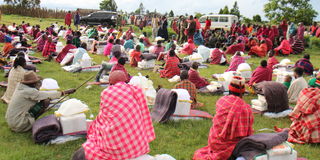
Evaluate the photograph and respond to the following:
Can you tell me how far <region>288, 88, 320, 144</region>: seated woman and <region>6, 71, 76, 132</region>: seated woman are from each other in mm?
4258

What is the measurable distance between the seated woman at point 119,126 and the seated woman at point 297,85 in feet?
14.3

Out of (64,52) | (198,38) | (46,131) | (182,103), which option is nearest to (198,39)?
(198,38)

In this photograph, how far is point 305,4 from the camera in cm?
3922

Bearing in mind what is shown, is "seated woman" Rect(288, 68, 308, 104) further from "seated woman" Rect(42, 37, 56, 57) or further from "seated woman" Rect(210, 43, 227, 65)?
"seated woman" Rect(42, 37, 56, 57)

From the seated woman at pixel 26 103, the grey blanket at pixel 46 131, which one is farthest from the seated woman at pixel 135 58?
the grey blanket at pixel 46 131

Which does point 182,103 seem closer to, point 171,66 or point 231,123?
point 231,123

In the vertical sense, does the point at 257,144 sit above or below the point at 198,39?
below

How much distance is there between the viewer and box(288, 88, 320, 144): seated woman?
4.90 metres

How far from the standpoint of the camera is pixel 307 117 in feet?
16.5

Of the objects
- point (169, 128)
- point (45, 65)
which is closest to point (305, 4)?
point (45, 65)

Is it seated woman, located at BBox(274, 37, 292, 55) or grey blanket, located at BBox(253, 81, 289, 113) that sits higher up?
seated woman, located at BBox(274, 37, 292, 55)

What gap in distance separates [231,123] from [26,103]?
335 centimetres

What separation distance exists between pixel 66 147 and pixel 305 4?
41679 mm

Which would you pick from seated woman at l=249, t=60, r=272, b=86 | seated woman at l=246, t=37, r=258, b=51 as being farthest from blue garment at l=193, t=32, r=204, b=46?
seated woman at l=249, t=60, r=272, b=86
